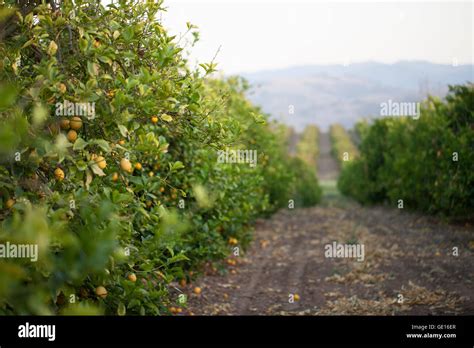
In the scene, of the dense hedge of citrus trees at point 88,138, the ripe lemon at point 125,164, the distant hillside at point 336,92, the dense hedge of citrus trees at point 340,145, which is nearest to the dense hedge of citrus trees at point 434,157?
the dense hedge of citrus trees at point 88,138

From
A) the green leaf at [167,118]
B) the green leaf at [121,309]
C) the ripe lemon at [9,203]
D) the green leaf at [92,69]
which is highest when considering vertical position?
the green leaf at [92,69]

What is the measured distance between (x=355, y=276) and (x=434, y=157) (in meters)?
4.23

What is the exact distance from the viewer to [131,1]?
122 inches

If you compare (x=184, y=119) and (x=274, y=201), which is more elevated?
(x=184, y=119)

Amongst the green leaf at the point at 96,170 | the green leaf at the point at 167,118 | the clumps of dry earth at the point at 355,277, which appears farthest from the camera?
the clumps of dry earth at the point at 355,277

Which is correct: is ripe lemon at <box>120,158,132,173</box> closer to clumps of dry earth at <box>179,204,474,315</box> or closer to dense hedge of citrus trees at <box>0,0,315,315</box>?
dense hedge of citrus trees at <box>0,0,315,315</box>

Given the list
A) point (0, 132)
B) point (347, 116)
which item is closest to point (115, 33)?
point (0, 132)

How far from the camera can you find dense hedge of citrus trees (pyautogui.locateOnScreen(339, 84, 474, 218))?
771cm

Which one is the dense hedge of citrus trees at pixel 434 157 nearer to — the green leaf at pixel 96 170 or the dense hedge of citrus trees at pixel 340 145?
the green leaf at pixel 96 170

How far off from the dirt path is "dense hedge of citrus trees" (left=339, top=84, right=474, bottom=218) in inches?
19.0

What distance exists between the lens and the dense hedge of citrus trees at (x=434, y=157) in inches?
303

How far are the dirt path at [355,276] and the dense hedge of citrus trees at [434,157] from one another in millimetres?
482
